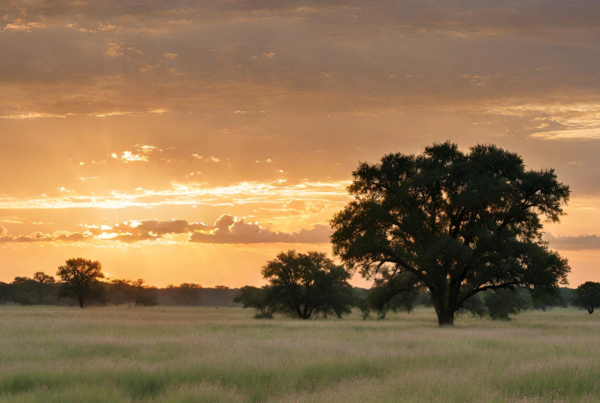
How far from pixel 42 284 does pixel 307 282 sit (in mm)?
101877

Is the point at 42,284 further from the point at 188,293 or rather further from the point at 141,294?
the point at 188,293

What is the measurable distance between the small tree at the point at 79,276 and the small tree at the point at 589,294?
78105 mm

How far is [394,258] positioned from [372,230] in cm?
264

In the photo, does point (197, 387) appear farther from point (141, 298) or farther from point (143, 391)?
point (141, 298)

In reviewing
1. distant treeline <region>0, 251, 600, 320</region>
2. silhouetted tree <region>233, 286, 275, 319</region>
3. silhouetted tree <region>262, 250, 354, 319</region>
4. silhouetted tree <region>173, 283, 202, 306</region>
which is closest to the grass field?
distant treeline <region>0, 251, 600, 320</region>

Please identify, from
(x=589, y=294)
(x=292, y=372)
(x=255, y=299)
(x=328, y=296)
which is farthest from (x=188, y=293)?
(x=292, y=372)

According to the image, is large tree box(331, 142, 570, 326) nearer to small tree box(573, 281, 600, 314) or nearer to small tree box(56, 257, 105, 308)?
small tree box(573, 281, 600, 314)

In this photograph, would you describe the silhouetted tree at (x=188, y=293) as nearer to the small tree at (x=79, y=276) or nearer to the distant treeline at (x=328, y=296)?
the small tree at (x=79, y=276)

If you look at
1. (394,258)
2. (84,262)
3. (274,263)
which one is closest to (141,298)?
(84,262)

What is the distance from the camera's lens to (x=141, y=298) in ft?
428

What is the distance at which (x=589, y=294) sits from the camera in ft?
294

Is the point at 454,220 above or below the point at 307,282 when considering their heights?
above

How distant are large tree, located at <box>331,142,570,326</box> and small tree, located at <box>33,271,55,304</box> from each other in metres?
110

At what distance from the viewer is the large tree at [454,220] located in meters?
35.4
